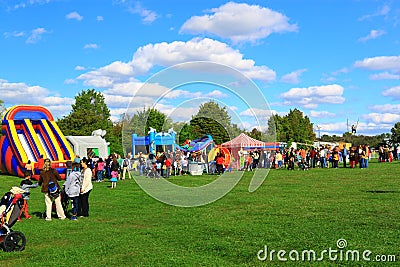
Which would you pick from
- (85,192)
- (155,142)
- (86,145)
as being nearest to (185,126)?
(155,142)

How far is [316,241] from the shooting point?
850cm

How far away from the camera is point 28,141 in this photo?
92.0 feet

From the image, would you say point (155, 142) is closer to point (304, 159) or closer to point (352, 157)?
point (304, 159)

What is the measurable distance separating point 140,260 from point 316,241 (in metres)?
3.24

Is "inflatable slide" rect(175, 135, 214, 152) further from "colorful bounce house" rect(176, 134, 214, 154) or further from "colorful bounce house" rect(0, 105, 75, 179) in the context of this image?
"colorful bounce house" rect(0, 105, 75, 179)

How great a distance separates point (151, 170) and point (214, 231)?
16837 mm

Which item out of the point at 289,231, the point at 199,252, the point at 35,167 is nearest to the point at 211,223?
the point at 289,231

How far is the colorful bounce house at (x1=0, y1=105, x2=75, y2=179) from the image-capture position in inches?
1053

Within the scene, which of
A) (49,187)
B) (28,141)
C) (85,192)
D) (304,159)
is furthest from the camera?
(304,159)

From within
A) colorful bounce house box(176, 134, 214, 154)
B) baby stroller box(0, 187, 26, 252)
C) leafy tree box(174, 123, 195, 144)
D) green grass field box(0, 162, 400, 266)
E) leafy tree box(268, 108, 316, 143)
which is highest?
leafy tree box(268, 108, 316, 143)

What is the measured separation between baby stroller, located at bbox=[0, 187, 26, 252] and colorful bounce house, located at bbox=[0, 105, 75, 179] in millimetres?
16974

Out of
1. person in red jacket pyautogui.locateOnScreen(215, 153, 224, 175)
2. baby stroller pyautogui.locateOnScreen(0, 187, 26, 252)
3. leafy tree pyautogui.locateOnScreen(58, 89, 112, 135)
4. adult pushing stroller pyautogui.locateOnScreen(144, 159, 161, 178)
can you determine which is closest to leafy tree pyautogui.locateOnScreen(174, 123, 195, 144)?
person in red jacket pyautogui.locateOnScreen(215, 153, 224, 175)

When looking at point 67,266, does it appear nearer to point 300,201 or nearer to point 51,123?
point 300,201

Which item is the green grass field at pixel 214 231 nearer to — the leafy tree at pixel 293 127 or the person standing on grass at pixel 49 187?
the person standing on grass at pixel 49 187
